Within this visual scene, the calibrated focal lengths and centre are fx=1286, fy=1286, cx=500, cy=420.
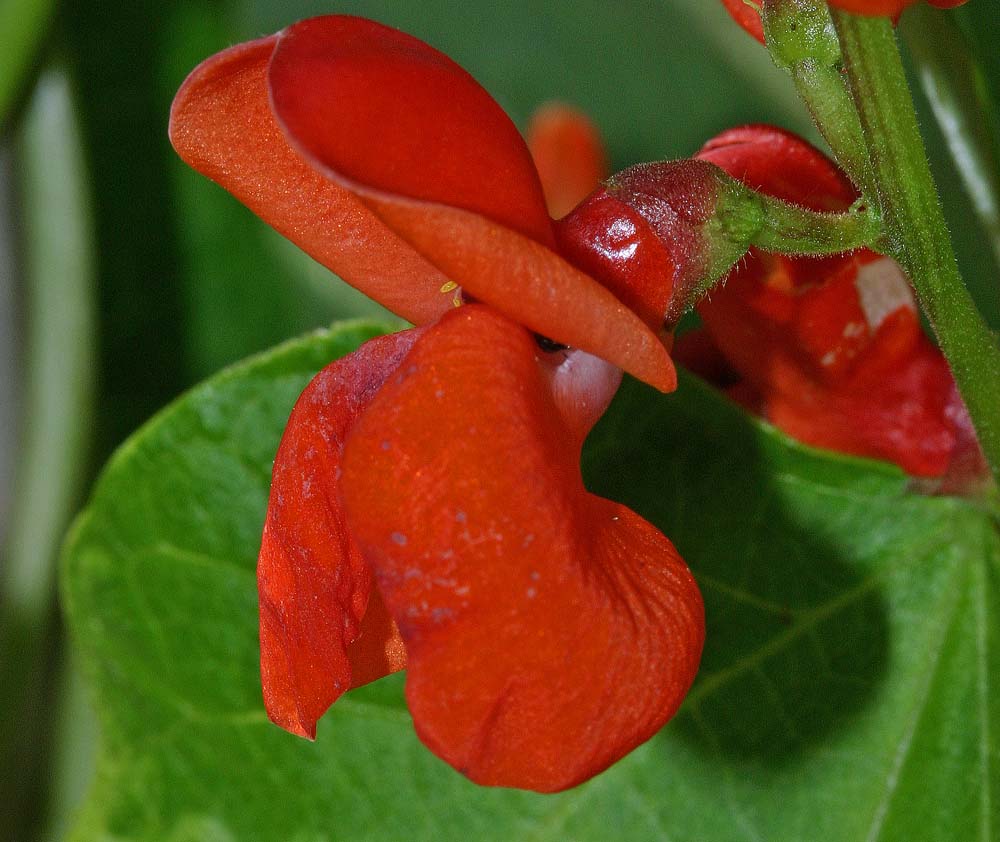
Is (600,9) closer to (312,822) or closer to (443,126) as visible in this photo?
(312,822)

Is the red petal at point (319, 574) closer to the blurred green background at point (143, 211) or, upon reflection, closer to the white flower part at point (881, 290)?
the white flower part at point (881, 290)

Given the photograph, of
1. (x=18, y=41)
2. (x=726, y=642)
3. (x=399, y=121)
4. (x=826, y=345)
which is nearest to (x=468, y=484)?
(x=399, y=121)

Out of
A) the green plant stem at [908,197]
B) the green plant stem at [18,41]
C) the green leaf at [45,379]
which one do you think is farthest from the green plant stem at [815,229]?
the green leaf at [45,379]

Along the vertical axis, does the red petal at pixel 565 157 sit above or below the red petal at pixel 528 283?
below

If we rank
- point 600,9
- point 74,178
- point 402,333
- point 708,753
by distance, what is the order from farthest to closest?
point 600,9, point 74,178, point 708,753, point 402,333

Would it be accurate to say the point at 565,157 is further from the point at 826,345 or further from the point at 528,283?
the point at 528,283

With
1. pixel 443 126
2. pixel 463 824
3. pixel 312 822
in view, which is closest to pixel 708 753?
pixel 463 824
